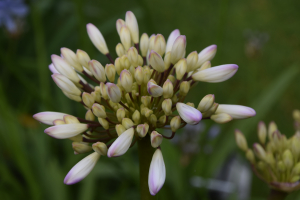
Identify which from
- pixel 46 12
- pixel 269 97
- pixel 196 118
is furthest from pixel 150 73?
pixel 46 12

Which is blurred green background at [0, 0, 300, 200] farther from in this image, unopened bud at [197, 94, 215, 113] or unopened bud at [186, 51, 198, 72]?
unopened bud at [197, 94, 215, 113]

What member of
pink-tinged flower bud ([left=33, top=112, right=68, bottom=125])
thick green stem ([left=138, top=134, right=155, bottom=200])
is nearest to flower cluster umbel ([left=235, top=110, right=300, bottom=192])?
thick green stem ([left=138, top=134, right=155, bottom=200])

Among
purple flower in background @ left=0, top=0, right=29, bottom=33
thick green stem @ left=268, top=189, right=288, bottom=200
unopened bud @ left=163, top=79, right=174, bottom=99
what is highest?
purple flower in background @ left=0, top=0, right=29, bottom=33

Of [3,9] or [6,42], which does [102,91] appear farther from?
[6,42]

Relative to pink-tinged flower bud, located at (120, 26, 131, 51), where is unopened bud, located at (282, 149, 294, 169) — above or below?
below

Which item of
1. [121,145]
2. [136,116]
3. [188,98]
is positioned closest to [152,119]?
[136,116]

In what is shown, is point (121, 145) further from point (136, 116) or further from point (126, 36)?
point (126, 36)

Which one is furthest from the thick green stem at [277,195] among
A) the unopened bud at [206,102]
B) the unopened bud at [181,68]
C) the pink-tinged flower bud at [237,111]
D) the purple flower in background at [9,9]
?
the purple flower in background at [9,9]

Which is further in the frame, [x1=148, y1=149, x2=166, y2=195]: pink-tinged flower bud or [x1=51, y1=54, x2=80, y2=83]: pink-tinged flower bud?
[x1=51, y1=54, x2=80, y2=83]: pink-tinged flower bud
